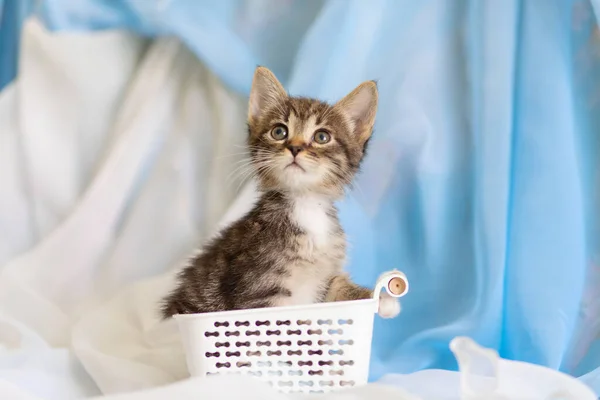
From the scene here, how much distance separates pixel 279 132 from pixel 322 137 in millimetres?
81

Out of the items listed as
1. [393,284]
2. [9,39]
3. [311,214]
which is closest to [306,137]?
[311,214]

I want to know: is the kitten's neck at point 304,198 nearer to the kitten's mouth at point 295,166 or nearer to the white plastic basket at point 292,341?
the kitten's mouth at point 295,166

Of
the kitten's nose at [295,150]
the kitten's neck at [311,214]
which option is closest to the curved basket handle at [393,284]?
the kitten's neck at [311,214]

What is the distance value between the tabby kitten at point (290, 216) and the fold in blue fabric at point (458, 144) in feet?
0.97

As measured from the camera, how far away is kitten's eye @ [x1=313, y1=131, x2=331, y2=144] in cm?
117

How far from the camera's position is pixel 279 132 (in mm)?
1182

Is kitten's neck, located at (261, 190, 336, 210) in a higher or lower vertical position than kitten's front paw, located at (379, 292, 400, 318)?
higher


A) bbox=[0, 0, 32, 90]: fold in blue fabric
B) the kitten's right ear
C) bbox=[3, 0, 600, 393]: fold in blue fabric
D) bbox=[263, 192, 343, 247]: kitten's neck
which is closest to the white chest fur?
bbox=[263, 192, 343, 247]: kitten's neck

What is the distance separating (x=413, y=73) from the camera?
1.51 m

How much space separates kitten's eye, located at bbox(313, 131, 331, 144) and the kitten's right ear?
0.12 metres

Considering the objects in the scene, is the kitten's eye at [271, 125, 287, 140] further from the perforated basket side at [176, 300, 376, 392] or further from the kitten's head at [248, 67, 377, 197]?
the perforated basket side at [176, 300, 376, 392]

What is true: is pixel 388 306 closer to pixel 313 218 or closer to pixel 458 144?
pixel 313 218

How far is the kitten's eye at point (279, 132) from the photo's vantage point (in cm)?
118

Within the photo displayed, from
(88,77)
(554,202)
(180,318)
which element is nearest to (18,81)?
(88,77)
